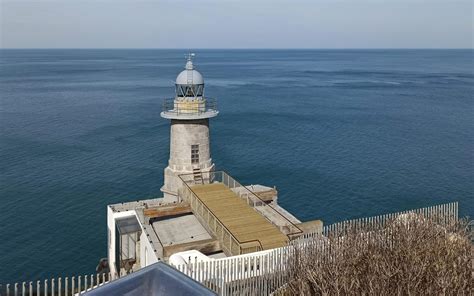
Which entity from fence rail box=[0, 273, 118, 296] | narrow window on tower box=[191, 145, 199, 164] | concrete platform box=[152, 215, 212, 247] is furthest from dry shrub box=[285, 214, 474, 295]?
narrow window on tower box=[191, 145, 199, 164]

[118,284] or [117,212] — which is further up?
[118,284]

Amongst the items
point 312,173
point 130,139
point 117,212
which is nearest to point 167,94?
point 130,139

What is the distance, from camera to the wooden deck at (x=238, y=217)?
64.2 feet

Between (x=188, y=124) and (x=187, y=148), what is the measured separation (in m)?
1.67

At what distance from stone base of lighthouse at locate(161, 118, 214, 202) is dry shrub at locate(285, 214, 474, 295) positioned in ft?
47.7

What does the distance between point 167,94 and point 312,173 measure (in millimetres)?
81024

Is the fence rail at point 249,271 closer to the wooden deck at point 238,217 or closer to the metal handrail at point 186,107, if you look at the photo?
the wooden deck at point 238,217

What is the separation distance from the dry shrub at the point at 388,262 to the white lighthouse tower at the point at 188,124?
47.8ft

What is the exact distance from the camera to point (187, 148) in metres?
30.0

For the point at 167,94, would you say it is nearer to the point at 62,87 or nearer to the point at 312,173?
the point at 62,87

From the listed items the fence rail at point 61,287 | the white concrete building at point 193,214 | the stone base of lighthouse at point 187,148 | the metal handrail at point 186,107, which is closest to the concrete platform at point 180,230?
the white concrete building at point 193,214

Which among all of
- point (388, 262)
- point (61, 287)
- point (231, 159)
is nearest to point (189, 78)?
point (61, 287)

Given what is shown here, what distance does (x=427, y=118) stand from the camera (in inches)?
3703

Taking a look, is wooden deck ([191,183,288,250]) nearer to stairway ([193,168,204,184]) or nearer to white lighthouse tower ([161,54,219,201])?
stairway ([193,168,204,184])
